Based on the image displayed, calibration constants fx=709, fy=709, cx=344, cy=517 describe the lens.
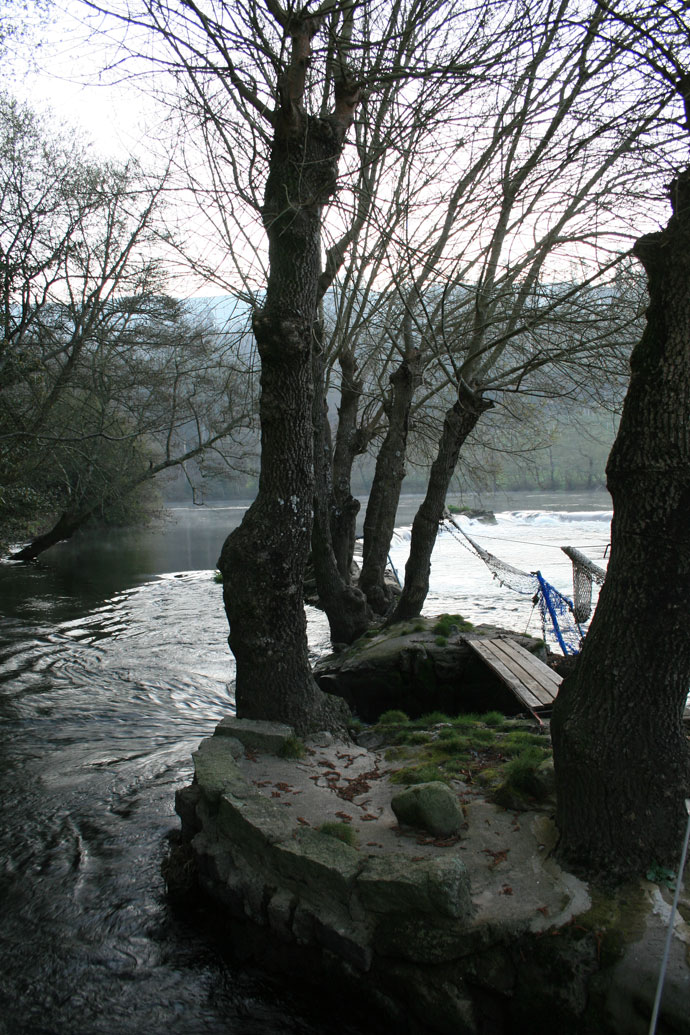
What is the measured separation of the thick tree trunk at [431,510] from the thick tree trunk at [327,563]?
66cm

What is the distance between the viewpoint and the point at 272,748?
5238mm

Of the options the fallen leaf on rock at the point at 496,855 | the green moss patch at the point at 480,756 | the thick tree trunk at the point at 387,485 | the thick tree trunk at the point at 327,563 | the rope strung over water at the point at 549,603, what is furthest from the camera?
the thick tree trunk at the point at 387,485

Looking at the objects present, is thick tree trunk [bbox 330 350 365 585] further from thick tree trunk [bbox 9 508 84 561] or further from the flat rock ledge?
thick tree trunk [bbox 9 508 84 561]

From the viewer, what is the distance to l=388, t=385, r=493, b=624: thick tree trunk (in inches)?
351

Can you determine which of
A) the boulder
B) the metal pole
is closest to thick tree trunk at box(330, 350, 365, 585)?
the boulder

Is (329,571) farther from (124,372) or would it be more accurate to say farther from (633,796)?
(124,372)

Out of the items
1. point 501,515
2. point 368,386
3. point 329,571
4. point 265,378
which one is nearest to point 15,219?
point 368,386

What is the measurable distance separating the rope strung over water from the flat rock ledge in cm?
365

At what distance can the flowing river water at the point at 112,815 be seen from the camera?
11.5 ft

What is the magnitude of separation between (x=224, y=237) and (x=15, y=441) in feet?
25.0

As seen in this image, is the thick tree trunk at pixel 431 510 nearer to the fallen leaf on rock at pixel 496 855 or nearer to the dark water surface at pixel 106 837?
the dark water surface at pixel 106 837

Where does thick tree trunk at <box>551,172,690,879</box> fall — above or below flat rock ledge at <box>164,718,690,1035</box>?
above

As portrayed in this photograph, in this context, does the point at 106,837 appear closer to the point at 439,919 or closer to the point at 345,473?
the point at 439,919

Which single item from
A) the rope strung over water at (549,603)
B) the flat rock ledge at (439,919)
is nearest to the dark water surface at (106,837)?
the flat rock ledge at (439,919)
